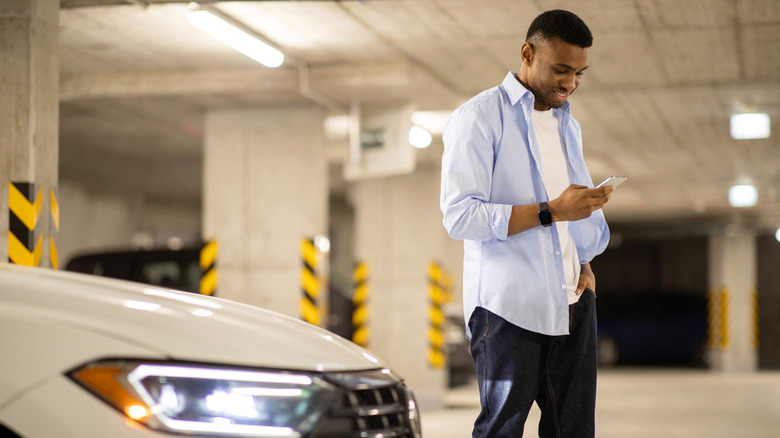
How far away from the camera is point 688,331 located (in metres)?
23.8

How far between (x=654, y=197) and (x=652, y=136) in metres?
7.87

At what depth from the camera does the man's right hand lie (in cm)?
258

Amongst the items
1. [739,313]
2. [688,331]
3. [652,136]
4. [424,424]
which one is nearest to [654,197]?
[688,331]

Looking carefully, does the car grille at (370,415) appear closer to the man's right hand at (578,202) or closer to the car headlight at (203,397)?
the car headlight at (203,397)

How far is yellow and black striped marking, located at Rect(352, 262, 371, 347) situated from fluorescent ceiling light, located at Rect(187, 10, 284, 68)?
4.90 m

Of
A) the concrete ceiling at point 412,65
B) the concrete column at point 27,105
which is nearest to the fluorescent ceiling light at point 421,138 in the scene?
the concrete ceiling at point 412,65

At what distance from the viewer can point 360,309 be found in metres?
14.0

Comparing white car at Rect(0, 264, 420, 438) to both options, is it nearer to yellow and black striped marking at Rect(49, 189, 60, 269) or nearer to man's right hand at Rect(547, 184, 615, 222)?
man's right hand at Rect(547, 184, 615, 222)

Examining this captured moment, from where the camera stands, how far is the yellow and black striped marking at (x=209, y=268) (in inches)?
449

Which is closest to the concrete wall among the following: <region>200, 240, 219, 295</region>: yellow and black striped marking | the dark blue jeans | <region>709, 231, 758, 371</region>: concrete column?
<region>200, 240, 219, 295</region>: yellow and black striped marking

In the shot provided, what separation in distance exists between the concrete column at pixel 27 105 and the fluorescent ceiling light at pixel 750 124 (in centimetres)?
858

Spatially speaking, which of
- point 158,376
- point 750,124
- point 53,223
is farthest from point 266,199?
point 158,376

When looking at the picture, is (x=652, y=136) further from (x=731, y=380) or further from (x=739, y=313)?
(x=739, y=313)

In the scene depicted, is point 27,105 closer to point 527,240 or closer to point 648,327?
point 527,240
